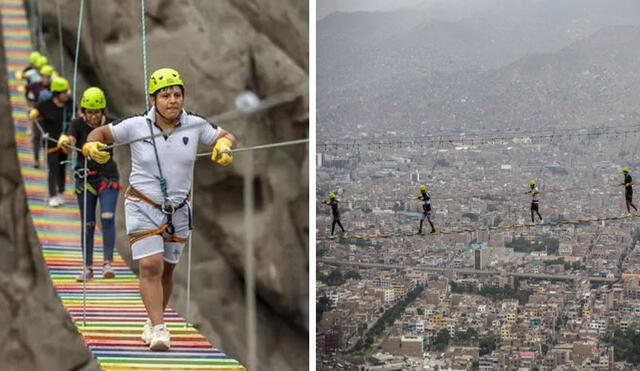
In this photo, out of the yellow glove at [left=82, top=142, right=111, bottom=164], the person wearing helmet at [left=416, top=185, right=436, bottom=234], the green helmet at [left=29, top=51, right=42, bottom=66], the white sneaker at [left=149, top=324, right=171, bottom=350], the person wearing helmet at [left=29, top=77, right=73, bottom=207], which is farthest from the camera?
the green helmet at [left=29, top=51, right=42, bottom=66]

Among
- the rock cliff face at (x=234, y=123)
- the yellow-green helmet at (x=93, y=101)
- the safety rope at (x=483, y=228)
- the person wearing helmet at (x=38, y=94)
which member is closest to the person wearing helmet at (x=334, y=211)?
the safety rope at (x=483, y=228)

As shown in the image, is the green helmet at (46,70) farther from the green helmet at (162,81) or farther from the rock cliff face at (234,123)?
the green helmet at (162,81)

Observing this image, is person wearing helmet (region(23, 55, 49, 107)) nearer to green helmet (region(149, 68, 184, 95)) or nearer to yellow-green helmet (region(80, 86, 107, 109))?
yellow-green helmet (region(80, 86, 107, 109))

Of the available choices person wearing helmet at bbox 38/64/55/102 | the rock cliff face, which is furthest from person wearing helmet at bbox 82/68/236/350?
person wearing helmet at bbox 38/64/55/102

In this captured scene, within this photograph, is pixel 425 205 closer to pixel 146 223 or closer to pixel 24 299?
pixel 24 299

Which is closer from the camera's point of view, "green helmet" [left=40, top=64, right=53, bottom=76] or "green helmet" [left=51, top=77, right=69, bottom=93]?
"green helmet" [left=51, top=77, right=69, bottom=93]

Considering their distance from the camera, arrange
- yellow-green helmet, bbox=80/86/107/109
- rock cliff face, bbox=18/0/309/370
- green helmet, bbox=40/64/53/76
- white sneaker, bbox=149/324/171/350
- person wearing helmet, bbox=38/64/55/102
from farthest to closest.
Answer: green helmet, bbox=40/64/53/76
person wearing helmet, bbox=38/64/55/102
rock cliff face, bbox=18/0/309/370
yellow-green helmet, bbox=80/86/107/109
white sneaker, bbox=149/324/171/350

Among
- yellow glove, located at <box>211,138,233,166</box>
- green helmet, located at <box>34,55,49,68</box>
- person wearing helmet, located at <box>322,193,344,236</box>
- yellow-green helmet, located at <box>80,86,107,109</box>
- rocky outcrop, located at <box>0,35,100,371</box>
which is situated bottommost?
rocky outcrop, located at <box>0,35,100,371</box>

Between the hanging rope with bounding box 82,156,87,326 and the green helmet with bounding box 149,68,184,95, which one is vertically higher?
the green helmet with bounding box 149,68,184,95
